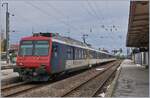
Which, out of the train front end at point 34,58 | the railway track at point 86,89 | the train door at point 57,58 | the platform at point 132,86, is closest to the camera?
the platform at point 132,86

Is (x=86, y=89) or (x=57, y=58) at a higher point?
(x=57, y=58)

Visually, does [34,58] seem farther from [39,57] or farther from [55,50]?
[55,50]

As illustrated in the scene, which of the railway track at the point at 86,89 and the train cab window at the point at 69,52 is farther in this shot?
the train cab window at the point at 69,52

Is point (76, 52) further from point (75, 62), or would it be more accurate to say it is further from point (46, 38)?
point (46, 38)

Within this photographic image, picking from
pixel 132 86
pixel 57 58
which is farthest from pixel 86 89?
pixel 57 58

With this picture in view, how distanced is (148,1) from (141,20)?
7.00 meters

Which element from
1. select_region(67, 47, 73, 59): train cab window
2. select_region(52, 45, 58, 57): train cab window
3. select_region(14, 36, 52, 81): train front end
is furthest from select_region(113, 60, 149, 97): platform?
select_region(14, 36, 52, 81): train front end

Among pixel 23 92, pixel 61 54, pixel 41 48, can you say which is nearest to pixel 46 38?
pixel 41 48

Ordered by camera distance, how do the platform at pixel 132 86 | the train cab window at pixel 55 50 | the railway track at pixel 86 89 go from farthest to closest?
the train cab window at pixel 55 50, the railway track at pixel 86 89, the platform at pixel 132 86

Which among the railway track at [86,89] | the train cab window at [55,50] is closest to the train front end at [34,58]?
the train cab window at [55,50]

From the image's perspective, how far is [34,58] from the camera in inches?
798

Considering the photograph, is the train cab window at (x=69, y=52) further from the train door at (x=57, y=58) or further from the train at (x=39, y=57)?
the train at (x=39, y=57)

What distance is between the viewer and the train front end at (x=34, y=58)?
19781 millimetres

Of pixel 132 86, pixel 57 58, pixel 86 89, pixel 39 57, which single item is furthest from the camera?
pixel 57 58
